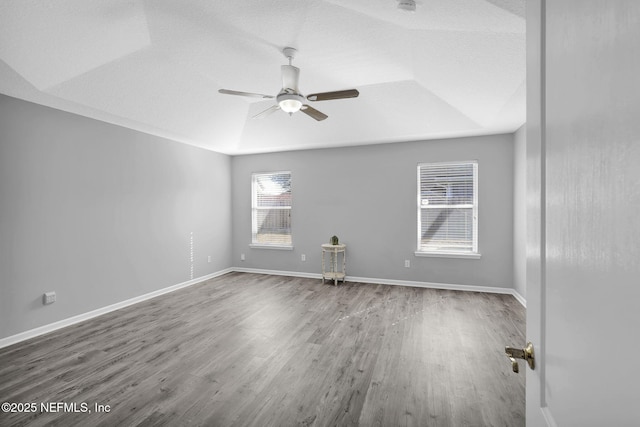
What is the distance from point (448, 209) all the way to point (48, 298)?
5.58 metres

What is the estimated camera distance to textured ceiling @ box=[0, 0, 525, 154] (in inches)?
94.1

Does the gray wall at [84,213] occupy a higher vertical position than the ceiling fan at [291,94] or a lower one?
lower

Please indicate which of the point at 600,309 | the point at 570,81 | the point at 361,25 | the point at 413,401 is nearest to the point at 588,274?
the point at 600,309

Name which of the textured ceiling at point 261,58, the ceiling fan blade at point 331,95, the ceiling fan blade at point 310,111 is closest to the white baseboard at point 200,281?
the textured ceiling at point 261,58

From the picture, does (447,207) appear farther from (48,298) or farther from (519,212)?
(48,298)

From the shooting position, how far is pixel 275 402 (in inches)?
82.0

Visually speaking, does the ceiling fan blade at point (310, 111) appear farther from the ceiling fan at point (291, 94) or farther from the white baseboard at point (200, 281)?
the white baseboard at point (200, 281)

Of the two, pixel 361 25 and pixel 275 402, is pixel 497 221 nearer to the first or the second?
pixel 361 25

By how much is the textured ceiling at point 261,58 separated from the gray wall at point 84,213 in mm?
318

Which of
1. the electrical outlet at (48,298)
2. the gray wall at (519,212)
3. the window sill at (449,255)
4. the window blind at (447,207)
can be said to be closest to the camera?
the electrical outlet at (48,298)

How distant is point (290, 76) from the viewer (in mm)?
2986

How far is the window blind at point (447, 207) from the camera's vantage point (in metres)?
4.91

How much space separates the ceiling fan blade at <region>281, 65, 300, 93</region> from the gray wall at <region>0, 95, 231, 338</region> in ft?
8.83

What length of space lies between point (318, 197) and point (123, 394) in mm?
4191
